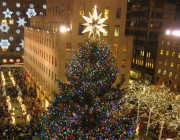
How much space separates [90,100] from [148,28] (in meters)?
78.9

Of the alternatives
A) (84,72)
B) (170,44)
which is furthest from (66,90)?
(170,44)

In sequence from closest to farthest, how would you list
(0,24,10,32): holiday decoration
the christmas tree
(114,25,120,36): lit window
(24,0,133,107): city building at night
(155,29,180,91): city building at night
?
the christmas tree
(24,0,133,107): city building at night
(114,25,120,36): lit window
(155,29,180,91): city building at night
(0,24,10,32): holiday decoration

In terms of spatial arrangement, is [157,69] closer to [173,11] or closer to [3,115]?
[173,11]

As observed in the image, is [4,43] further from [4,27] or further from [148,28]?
[148,28]

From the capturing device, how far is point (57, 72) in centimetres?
4225

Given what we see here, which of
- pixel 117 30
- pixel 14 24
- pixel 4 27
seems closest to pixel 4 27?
pixel 4 27

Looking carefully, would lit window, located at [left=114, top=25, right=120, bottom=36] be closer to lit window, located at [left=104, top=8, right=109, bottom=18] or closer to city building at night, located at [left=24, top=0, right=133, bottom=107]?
city building at night, located at [left=24, top=0, right=133, bottom=107]

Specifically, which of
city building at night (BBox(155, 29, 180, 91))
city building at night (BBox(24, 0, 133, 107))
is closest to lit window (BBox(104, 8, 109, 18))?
city building at night (BBox(24, 0, 133, 107))

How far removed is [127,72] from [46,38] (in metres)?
16.6

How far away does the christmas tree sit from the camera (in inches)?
627

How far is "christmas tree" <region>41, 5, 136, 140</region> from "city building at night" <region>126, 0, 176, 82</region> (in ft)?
230

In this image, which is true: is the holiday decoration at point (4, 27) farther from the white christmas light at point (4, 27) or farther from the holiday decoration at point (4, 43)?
the holiday decoration at point (4, 43)

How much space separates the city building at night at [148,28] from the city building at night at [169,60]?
3.70m

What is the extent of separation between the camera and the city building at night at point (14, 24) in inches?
3733
